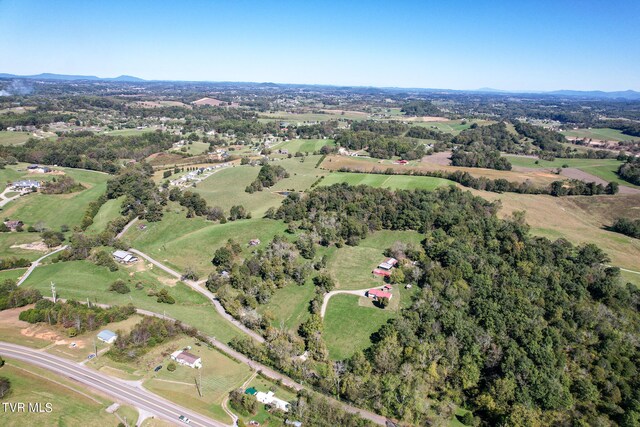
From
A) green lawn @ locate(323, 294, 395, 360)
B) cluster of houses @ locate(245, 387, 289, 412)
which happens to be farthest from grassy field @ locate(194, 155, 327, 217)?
cluster of houses @ locate(245, 387, 289, 412)

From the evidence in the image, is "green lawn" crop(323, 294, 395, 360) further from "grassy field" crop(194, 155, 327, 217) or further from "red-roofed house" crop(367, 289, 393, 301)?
"grassy field" crop(194, 155, 327, 217)

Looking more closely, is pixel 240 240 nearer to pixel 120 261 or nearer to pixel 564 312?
pixel 120 261

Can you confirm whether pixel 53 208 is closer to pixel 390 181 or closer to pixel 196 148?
pixel 196 148

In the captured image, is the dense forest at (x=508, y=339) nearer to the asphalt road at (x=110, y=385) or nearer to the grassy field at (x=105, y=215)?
the asphalt road at (x=110, y=385)

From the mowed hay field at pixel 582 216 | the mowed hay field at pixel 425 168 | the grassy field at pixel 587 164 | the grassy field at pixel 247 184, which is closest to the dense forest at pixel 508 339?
the mowed hay field at pixel 582 216

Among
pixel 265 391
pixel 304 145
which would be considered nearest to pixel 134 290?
pixel 265 391

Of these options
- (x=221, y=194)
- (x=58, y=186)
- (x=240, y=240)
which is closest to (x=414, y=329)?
(x=240, y=240)
